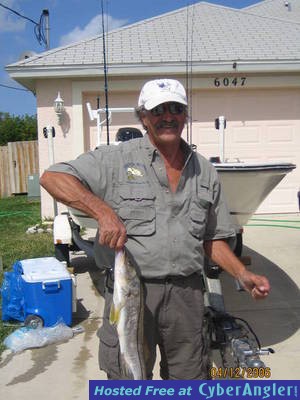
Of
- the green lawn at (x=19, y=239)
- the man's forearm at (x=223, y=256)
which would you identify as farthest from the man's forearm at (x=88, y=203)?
the green lawn at (x=19, y=239)

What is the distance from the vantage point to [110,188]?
241cm

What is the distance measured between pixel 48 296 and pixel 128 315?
2.52 metres

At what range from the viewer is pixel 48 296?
4527 millimetres

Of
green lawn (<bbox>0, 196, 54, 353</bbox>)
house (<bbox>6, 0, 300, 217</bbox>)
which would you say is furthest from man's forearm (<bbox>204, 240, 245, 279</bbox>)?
house (<bbox>6, 0, 300, 217</bbox>)

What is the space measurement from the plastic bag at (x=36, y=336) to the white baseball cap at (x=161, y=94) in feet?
8.92

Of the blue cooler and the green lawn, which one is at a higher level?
the blue cooler

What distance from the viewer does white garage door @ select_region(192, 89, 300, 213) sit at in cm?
1057

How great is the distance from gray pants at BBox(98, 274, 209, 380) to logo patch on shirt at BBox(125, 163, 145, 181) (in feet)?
1.67

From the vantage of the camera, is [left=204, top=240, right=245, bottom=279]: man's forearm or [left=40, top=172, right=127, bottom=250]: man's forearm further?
[left=204, top=240, right=245, bottom=279]: man's forearm


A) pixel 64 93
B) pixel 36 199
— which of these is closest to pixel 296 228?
pixel 64 93

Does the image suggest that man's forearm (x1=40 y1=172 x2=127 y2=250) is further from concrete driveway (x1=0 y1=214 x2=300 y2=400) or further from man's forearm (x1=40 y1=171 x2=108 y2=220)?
concrete driveway (x1=0 y1=214 x2=300 y2=400)

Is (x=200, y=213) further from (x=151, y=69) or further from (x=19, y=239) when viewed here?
(x=151, y=69)

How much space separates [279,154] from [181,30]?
13.3 ft

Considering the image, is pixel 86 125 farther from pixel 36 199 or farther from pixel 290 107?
pixel 36 199
